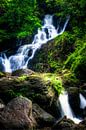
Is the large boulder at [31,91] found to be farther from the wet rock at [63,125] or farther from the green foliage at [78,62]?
the green foliage at [78,62]

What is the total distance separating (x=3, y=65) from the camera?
102 feet

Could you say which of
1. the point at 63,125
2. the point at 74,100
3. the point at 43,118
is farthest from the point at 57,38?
the point at 63,125

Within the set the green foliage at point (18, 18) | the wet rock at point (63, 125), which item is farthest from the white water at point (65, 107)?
the green foliage at point (18, 18)

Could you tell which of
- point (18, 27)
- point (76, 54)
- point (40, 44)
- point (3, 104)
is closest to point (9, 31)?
point (18, 27)

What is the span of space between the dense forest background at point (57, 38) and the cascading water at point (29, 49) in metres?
0.77

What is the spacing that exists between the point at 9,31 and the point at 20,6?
99.5 inches

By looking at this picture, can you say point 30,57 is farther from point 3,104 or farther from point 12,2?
point 3,104

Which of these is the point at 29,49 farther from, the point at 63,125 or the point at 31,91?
the point at 63,125

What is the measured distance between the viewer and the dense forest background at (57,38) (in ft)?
91.0

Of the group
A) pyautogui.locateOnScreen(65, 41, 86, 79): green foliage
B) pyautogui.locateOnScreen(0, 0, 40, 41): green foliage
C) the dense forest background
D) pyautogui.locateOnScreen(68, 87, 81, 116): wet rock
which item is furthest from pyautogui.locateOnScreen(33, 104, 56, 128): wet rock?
pyautogui.locateOnScreen(0, 0, 40, 41): green foliage

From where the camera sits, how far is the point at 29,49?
1238 inches

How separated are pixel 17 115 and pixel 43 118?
4.94ft

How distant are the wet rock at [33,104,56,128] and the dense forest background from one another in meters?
6.00

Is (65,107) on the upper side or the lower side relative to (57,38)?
lower
